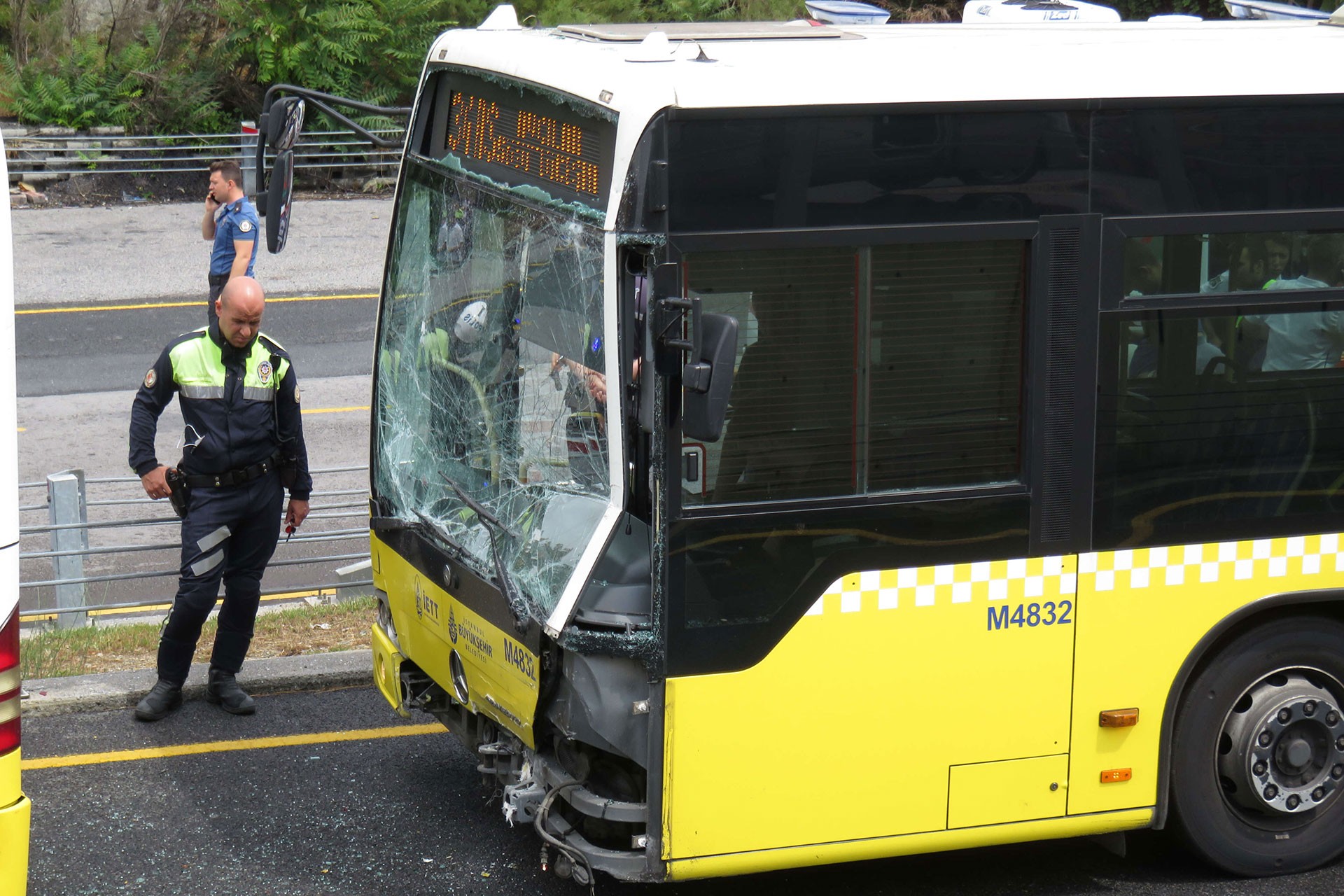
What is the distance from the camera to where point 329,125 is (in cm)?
2272

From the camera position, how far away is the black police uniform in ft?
21.8

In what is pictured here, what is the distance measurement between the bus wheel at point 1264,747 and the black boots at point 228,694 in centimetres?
402

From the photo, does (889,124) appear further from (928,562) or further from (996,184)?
(928,562)

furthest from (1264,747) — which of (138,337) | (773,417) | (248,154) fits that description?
(248,154)

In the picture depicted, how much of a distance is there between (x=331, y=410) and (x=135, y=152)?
10255mm

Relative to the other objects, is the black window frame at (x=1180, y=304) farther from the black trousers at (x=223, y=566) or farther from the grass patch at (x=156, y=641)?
the grass patch at (x=156, y=641)

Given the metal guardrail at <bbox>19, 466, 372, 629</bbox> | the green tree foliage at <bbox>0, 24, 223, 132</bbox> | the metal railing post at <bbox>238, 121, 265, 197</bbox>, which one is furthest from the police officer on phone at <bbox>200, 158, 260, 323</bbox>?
the green tree foliage at <bbox>0, 24, 223, 132</bbox>

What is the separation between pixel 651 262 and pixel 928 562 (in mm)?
1308

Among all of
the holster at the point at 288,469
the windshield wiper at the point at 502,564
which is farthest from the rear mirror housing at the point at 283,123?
the holster at the point at 288,469

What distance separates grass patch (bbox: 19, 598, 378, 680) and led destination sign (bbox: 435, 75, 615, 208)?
3.06 m

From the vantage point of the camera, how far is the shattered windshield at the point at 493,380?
187 inches

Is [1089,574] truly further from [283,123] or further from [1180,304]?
[283,123]

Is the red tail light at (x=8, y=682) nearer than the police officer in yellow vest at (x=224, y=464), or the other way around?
the red tail light at (x=8, y=682)

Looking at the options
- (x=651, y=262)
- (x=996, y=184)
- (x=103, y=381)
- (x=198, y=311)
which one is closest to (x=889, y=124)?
(x=996, y=184)
